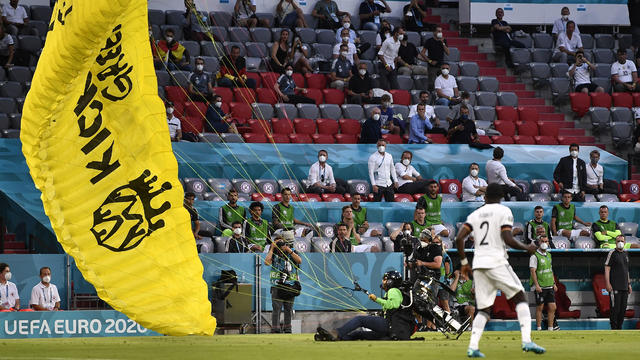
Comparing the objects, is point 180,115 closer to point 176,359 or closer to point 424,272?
point 424,272

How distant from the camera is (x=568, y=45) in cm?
3100

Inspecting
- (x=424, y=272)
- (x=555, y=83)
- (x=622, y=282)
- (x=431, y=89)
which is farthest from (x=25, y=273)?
(x=555, y=83)

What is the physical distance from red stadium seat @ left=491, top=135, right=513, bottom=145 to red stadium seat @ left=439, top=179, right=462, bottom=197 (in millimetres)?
2702

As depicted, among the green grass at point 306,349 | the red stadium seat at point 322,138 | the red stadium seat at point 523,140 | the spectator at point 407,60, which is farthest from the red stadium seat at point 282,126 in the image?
the green grass at point 306,349

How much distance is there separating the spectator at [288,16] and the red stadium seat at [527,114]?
6.47 metres

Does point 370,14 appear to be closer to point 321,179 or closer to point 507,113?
point 507,113

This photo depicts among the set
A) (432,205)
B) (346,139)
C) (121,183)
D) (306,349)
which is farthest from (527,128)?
(306,349)

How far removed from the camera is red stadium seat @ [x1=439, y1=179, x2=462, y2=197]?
24656mm

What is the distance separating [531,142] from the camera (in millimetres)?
27406

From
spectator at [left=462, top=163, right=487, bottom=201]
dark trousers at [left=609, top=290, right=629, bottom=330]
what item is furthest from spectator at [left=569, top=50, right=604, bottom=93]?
dark trousers at [left=609, top=290, right=629, bottom=330]

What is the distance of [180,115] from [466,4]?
36.4 ft

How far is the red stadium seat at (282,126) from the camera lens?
2541cm

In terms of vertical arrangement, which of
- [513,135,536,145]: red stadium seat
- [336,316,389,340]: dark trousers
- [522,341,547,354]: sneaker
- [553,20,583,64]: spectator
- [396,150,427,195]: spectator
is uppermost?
[553,20,583,64]: spectator

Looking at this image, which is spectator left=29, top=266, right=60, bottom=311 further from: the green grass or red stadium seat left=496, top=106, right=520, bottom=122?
red stadium seat left=496, top=106, right=520, bottom=122
